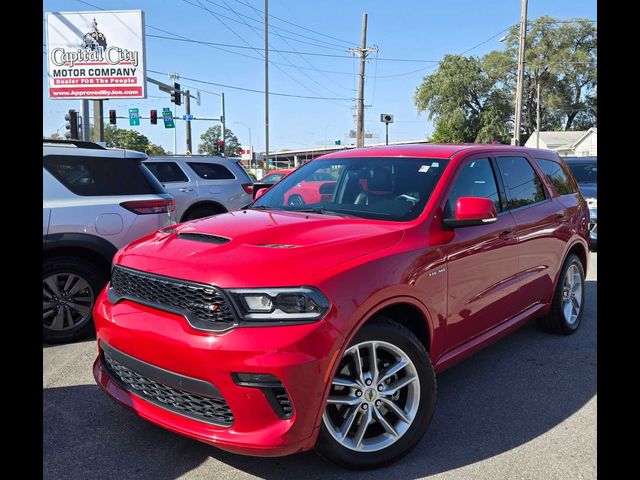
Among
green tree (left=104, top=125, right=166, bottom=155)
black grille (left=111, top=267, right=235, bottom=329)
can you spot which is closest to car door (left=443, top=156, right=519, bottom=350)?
black grille (left=111, top=267, right=235, bottom=329)

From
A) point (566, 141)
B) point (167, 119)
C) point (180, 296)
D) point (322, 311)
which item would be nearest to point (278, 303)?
point (322, 311)

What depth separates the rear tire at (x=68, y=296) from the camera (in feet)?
15.1

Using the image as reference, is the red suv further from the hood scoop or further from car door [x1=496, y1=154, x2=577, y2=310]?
car door [x1=496, y1=154, x2=577, y2=310]

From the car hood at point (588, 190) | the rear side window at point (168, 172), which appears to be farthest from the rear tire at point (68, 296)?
the car hood at point (588, 190)

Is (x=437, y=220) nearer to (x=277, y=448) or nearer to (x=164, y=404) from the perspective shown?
(x=277, y=448)

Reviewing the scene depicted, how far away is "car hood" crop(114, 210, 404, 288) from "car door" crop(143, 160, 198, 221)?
6.10m

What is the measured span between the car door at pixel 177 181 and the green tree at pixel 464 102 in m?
46.4

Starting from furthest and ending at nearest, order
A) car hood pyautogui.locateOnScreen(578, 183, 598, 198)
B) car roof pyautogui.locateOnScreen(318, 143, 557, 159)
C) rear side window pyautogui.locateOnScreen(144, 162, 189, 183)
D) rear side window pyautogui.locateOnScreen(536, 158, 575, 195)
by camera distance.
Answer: car hood pyautogui.locateOnScreen(578, 183, 598, 198)
rear side window pyautogui.locateOnScreen(144, 162, 189, 183)
rear side window pyautogui.locateOnScreen(536, 158, 575, 195)
car roof pyautogui.locateOnScreen(318, 143, 557, 159)

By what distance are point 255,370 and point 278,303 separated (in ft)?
1.07

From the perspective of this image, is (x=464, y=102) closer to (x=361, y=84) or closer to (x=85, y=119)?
(x=361, y=84)

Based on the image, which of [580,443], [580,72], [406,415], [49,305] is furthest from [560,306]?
[580,72]

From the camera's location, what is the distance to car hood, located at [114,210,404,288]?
8.28ft

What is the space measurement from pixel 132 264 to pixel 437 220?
187cm

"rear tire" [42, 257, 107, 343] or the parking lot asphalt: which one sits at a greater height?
"rear tire" [42, 257, 107, 343]
